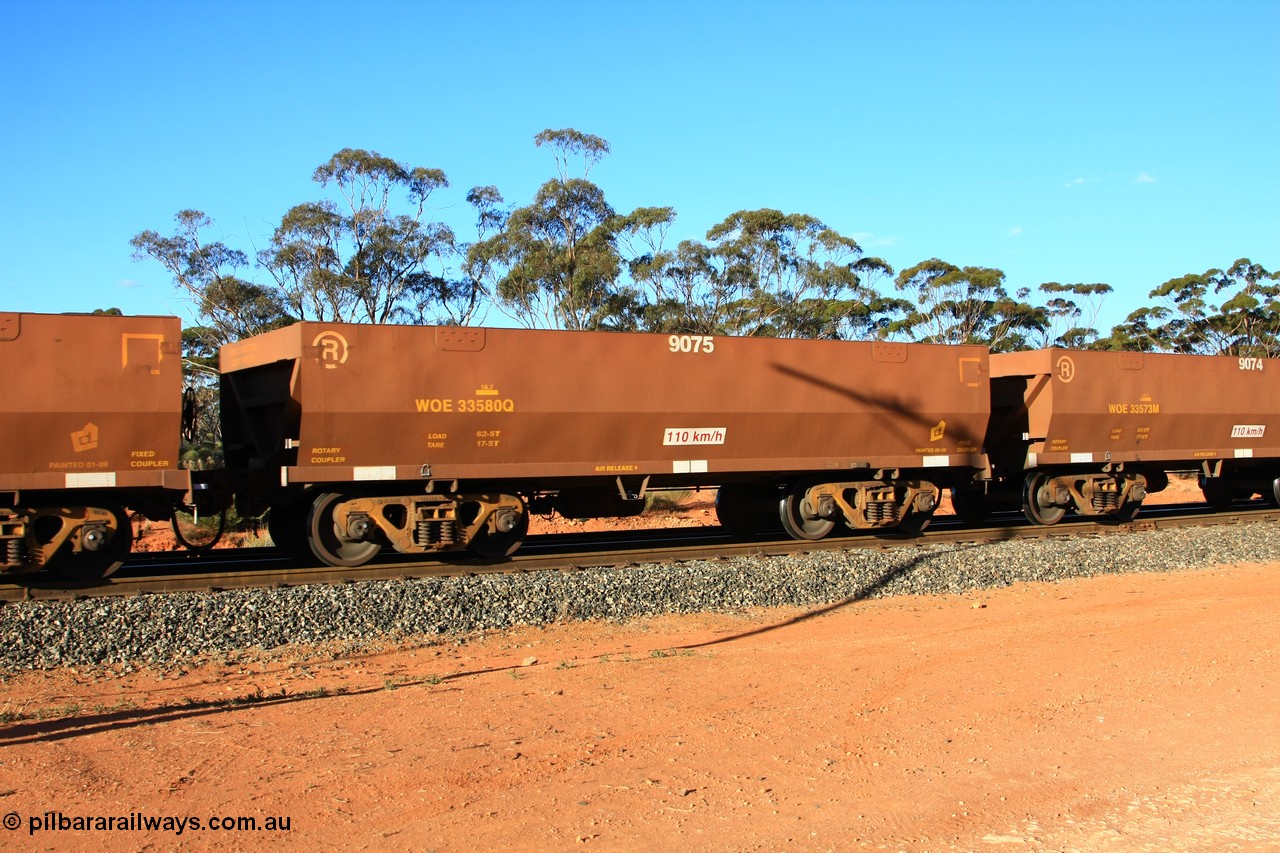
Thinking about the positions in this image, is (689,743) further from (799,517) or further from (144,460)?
(799,517)

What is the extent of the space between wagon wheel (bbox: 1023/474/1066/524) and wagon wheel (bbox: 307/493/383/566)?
1052cm

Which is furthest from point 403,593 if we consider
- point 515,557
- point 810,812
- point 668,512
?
point 668,512

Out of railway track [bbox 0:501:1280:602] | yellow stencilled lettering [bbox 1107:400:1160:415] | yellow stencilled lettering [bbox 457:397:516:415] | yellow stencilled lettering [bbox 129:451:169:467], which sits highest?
yellow stencilled lettering [bbox 1107:400:1160:415]

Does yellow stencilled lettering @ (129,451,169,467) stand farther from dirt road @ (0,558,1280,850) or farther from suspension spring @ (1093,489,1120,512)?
suspension spring @ (1093,489,1120,512)

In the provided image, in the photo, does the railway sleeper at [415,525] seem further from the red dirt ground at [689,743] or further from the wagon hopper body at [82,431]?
the red dirt ground at [689,743]

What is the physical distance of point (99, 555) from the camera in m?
10.8

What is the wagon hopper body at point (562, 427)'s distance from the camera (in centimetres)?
1169

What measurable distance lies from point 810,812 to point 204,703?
4282mm

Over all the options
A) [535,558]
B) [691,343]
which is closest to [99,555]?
[535,558]

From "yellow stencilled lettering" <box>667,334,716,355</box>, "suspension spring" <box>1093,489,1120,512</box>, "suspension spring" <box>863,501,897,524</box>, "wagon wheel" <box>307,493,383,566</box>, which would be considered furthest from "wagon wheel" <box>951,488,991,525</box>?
"wagon wheel" <box>307,493,383,566</box>

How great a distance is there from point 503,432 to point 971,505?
9.13 metres

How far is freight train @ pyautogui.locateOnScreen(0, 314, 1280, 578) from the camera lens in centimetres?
1041

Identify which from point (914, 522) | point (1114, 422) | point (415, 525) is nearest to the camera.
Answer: point (415, 525)

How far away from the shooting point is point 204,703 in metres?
6.98
